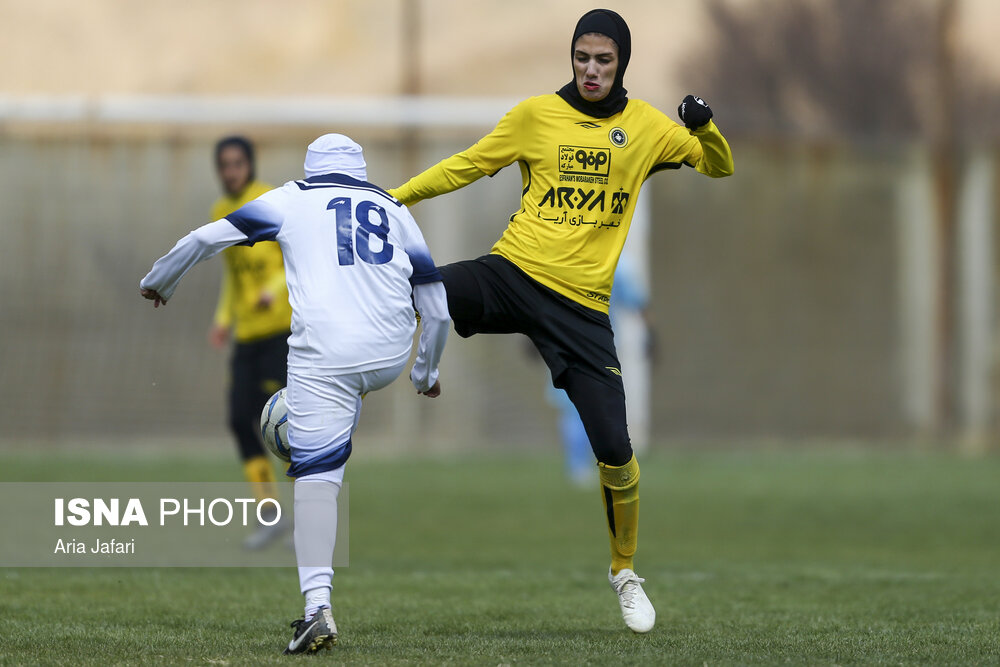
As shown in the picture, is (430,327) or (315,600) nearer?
(315,600)

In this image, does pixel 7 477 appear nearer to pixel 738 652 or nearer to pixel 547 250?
pixel 547 250

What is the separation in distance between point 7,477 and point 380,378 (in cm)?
974

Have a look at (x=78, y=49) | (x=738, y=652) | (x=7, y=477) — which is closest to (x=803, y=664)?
(x=738, y=652)

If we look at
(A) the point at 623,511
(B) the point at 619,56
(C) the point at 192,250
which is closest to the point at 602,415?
(A) the point at 623,511

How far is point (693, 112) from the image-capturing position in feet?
20.1

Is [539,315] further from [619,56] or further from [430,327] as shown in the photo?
[619,56]

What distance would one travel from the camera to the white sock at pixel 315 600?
5.30 m

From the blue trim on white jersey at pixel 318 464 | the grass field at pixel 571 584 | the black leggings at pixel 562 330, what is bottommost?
the grass field at pixel 571 584

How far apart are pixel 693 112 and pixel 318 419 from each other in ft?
6.83

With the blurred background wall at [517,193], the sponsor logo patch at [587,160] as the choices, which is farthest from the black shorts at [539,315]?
the blurred background wall at [517,193]

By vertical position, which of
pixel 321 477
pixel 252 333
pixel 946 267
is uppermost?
pixel 946 267

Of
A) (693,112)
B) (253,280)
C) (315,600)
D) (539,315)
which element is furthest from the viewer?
(253,280)

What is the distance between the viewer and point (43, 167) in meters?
17.9

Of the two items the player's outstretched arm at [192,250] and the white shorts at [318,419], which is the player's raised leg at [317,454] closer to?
the white shorts at [318,419]
